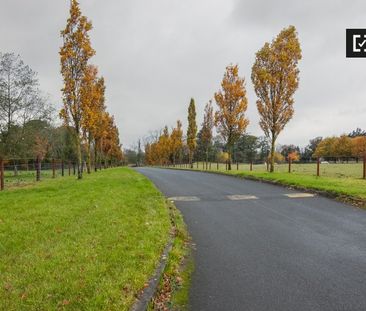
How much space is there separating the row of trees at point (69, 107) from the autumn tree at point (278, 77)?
11855 millimetres

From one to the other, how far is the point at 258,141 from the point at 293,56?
100 m

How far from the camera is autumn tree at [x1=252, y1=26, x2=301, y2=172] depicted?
76.5ft

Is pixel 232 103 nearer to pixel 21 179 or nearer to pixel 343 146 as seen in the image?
pixel 21 179

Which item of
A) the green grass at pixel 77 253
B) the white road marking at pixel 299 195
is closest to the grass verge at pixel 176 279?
the green grass at pixel 77 253

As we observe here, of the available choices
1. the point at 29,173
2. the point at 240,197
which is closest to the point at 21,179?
the point at 29,173

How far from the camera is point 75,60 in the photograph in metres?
19.8

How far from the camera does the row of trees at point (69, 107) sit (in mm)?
19734

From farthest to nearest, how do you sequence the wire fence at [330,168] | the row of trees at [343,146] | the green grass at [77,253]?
the row of trees at [343,146] < the wire fence at [330,168] < the green grass at [77,253]

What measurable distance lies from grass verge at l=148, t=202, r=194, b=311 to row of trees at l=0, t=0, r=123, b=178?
15.1m

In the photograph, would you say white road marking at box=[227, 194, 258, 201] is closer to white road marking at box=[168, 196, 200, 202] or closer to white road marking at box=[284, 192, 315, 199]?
white road marking at box=[168, 196, 200, 202]

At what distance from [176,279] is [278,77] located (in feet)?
70.3

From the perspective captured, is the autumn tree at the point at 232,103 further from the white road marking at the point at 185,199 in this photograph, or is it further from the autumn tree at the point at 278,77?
the white road marking at the point at 185,199

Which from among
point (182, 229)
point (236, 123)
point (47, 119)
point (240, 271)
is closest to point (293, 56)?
point (236, 123)

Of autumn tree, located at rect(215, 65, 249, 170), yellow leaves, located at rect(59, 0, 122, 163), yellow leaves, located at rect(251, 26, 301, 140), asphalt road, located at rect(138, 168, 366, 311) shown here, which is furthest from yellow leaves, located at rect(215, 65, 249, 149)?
asphalt road, located at rect(138, 168, 366, 311)
